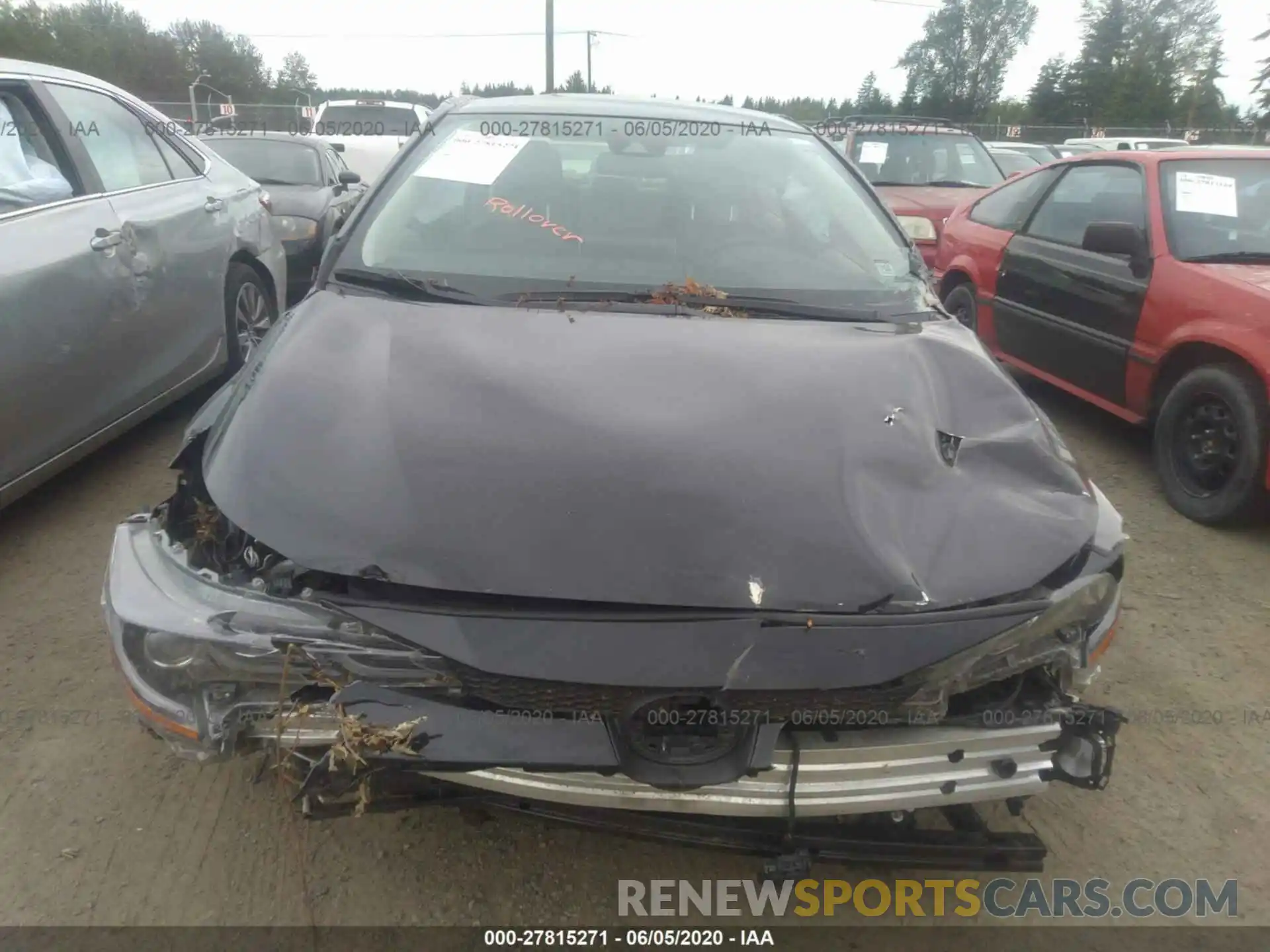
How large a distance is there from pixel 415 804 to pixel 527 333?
110cm

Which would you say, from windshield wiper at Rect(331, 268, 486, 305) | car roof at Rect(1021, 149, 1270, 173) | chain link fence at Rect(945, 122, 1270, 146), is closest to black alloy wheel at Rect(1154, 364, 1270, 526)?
car roof at Rect(1021, 149, 1270, 173)

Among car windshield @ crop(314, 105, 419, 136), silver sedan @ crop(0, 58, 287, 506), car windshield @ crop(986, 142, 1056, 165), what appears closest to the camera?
silver sedan @ crop(0, 58, 287, 506)

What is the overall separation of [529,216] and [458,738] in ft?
5.57

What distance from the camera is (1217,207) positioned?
416 centimetres

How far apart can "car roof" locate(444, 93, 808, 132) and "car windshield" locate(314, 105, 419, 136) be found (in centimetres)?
1043

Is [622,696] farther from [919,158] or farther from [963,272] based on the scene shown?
[919,158]

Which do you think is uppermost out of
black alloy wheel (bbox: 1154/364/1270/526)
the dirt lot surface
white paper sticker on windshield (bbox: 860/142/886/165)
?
white paper sticker on windshield (bbox: 860/142/886/165)

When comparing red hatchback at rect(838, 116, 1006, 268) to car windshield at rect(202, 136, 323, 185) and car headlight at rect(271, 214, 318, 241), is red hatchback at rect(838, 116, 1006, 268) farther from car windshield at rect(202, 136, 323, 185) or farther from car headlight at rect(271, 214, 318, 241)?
car windshield at rect(202, 136, 323, 185)

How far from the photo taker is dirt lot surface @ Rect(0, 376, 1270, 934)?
1.98 m

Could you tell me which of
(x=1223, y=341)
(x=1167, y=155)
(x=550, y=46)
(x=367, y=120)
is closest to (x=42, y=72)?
(x=1223, y=341)

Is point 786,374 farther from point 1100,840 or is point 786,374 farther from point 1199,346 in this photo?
point 1199,346

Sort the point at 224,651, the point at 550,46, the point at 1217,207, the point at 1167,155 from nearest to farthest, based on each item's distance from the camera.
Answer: the point at 224,651, the point at 1217,207, the point at 1167,155, the point at 550,46

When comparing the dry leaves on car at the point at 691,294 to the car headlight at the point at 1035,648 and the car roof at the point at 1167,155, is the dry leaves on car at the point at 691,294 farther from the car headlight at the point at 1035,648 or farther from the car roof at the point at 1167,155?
the car roof at the point at 1167,155

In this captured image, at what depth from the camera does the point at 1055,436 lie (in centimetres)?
216
